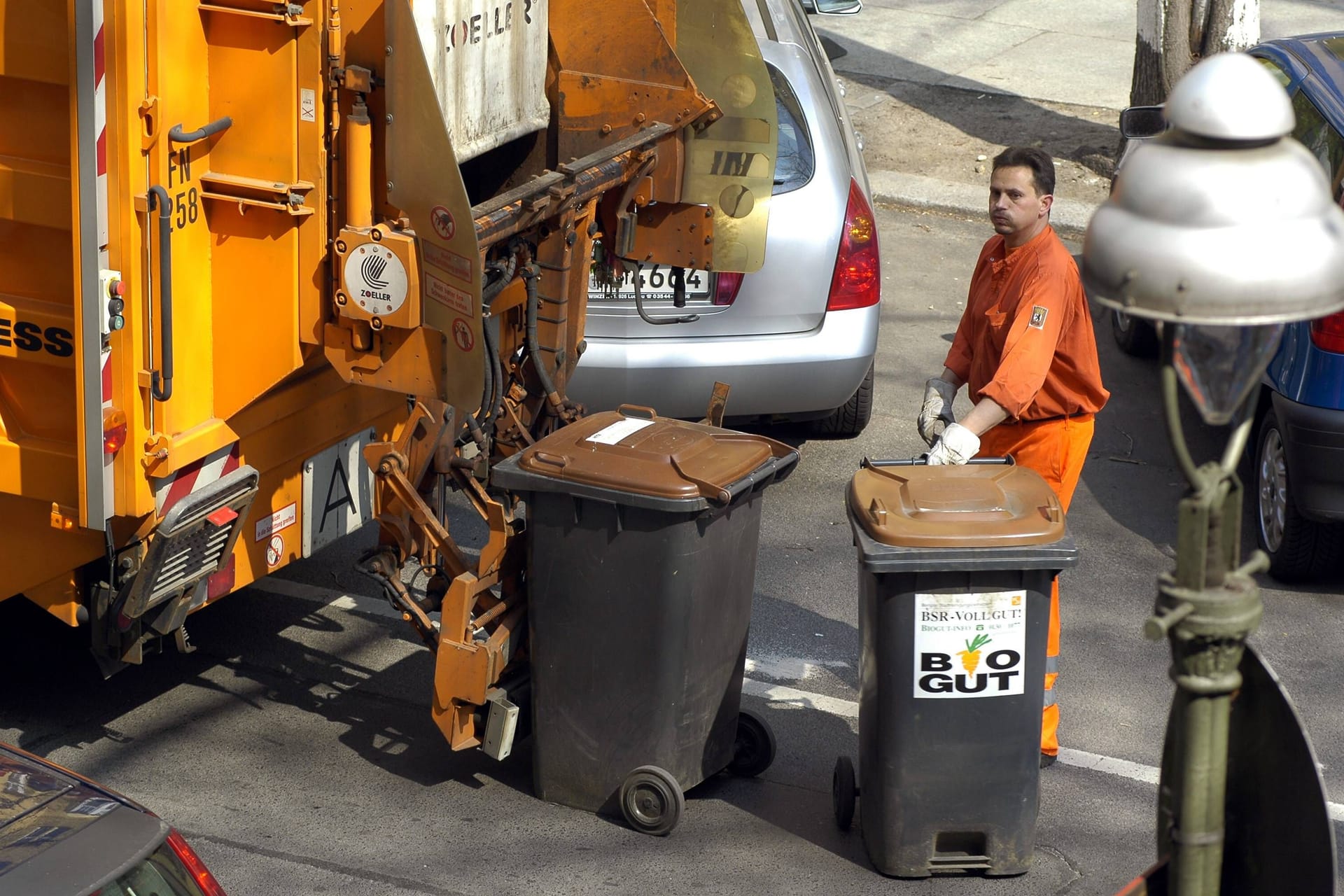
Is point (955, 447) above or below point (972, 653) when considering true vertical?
above

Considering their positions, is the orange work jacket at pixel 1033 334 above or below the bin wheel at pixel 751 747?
above

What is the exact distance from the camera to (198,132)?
396 cm

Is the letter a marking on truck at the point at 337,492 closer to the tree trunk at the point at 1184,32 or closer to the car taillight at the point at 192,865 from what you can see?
the car taillight at the point at 192,865

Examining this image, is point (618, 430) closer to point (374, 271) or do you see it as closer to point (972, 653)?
point (374, 271)

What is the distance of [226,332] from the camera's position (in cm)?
427

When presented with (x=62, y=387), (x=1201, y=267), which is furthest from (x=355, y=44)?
(x=1201, y=267)

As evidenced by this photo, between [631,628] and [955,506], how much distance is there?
917mm

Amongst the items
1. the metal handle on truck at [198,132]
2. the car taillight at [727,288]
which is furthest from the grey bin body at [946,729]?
the car taillight at [727,288]

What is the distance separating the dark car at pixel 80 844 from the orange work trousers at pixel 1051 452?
262 cm

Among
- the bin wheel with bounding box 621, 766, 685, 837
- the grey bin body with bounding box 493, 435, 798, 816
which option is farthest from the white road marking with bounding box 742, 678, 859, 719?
the bin wheel with bounding box 621, 766, 685, 837

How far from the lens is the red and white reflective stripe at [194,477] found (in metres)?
4.24

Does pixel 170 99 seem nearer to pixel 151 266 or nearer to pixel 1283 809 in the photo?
pixel 151 266

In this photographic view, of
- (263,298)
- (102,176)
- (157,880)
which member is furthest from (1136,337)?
(157,880)

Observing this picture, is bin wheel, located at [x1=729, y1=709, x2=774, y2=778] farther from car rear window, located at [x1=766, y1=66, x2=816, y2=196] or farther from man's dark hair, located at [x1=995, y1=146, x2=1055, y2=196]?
car rear window, located at [x1=766, y1=66, x2=816, y2=196]
